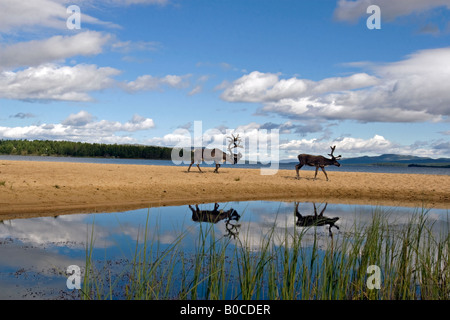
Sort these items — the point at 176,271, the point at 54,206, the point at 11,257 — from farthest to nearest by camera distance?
the point at 54,206 < the point at 11,257 < the point at 176,271

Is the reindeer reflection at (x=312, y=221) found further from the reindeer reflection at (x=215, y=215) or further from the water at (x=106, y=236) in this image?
the reindeer reflection at (x=215, y=215)

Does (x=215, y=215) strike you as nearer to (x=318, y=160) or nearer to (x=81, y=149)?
(x=318, y=160)

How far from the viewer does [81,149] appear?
145 m

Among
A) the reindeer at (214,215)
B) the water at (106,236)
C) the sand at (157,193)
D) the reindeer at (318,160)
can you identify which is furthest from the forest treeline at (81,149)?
the reindeer at (214,215)

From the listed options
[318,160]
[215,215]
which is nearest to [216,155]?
[318,160]

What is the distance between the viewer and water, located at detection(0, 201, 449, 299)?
24.8ft

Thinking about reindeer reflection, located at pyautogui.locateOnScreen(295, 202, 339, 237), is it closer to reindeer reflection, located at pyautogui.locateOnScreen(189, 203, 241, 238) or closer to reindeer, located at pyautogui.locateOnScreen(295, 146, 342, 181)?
reindeer reflection, located at pyautogui.locateOnScreen(189, 203, 241, 238)

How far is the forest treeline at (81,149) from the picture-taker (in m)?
140

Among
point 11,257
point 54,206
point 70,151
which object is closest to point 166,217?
point 54,206

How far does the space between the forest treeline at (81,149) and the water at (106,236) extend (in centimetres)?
13051
